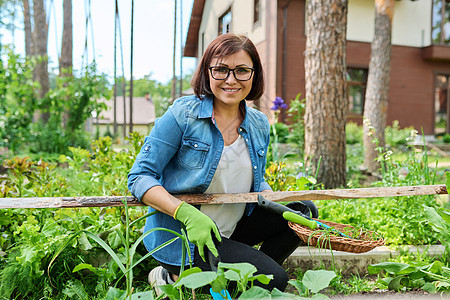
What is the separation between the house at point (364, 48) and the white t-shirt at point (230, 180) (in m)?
8.51

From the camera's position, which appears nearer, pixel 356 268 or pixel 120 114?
pixel 356 268

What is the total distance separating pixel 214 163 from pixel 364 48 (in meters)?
11.6

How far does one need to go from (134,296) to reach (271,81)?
9.93 meters

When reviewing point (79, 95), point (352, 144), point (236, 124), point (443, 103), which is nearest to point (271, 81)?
point (352, 144)

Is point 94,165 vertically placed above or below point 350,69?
below

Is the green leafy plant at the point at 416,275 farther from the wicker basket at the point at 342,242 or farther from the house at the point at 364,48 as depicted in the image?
the house at the point at 364,48

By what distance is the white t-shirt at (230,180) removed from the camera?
1.71 metres

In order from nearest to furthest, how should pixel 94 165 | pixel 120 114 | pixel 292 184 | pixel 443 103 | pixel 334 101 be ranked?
pixel 292 184 < pixel 94 165 < pixel 334 101 < pixel 443 103 < pixel 120 114

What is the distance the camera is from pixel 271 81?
1064 cm

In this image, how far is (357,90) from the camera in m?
12.4

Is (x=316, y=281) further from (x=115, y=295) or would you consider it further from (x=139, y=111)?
(x=139, y=111)

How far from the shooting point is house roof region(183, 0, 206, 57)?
1541 centimetres

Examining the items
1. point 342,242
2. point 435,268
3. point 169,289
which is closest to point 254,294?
point 169,289

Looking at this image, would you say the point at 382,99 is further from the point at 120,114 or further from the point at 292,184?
the point at 120,114
